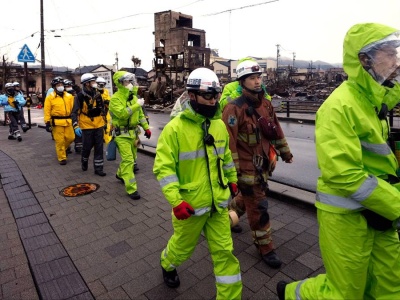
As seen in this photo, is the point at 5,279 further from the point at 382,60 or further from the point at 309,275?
the point at 382,60

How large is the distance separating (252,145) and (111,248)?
2.11m

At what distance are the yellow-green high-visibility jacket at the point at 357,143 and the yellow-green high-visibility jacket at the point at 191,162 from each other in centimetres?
92

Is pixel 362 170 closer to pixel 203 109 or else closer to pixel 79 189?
pixel 203 109

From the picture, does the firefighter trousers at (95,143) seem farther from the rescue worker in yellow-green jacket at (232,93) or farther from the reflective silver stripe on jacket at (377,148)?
the reflective silver stripe on jacket at (377,148)

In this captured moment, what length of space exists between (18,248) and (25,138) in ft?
32.3

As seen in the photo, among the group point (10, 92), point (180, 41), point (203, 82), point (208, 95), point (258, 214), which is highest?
point (180, 41)

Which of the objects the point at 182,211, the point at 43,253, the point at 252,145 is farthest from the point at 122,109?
the point at 182,211

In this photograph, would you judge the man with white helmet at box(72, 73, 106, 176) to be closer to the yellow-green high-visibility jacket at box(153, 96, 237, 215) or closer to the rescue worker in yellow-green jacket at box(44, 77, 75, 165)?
the rescue worker in yellow-green jacket at box(44, 77, 75, 165)

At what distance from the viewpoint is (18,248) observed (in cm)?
380

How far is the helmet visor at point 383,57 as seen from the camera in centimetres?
193

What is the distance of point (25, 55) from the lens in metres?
13.0

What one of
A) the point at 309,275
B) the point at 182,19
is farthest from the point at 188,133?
the point at 182,19

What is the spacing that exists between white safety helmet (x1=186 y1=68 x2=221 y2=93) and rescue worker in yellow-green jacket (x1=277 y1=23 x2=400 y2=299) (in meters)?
0.95

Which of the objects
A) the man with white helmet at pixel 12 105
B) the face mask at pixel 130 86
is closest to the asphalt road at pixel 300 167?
the face mask at pixel 130 86
